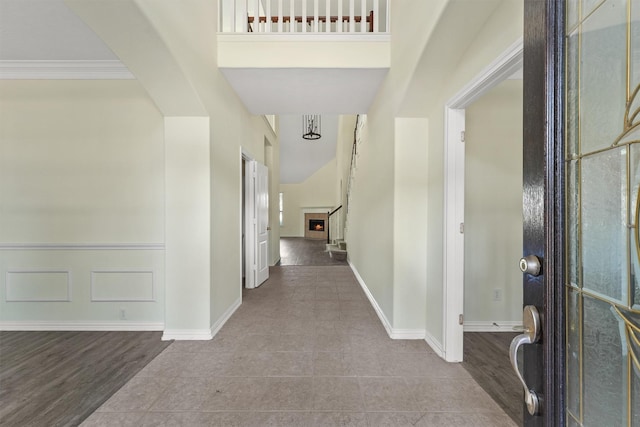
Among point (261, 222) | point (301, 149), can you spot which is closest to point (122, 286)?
point (261, 222)

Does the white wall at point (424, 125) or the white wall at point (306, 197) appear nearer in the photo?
the white wall at point (424, 125)

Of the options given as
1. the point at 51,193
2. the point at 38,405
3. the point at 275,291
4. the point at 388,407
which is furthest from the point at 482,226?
the point at 51,193

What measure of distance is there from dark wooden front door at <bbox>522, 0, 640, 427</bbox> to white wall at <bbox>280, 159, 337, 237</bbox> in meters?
11.5

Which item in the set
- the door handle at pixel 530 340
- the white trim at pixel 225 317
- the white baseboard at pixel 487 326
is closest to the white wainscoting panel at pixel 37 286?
the white trim at pixel 225 317

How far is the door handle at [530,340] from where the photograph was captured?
649 millimetres

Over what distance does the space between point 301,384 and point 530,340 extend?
1686 mm

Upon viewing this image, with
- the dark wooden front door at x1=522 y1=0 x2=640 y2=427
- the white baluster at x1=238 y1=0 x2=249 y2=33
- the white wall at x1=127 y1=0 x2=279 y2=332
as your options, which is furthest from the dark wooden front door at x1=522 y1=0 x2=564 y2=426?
the white baluster at x1=238 y1=0 x2=249 y2=33

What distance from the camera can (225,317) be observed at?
301cm

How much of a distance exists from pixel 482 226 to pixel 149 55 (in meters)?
3.26

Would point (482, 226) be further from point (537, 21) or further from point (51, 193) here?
point (51, 193)

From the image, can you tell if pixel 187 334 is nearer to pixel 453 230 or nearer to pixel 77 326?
pixel 77 326

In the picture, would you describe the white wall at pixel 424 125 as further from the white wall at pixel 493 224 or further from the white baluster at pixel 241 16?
the white baluster at pixel 241 16

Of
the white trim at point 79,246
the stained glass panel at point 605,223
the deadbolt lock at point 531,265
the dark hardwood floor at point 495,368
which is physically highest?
the stained glass panel at point 605,223

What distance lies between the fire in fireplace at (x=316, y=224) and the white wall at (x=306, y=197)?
A: 1.43 ft
